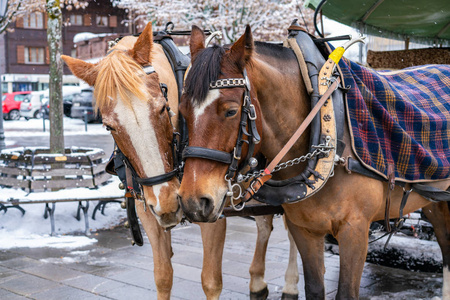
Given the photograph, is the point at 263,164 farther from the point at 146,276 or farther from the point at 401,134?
the point at 146,276

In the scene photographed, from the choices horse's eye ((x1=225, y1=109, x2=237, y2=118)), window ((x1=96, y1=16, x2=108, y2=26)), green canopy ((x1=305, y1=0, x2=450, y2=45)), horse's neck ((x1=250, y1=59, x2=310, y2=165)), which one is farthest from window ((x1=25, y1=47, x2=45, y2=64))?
horse's eye ((x1=225, y1=109, x2=237, y2=118))

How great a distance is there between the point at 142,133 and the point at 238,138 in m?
0.50

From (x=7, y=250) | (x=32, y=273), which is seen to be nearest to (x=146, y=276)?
(x=32, y=273)

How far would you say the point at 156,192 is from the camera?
8.01 ft

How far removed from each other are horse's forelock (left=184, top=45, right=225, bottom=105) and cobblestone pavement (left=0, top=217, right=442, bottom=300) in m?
2.46

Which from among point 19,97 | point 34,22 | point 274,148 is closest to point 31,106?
point 19,97

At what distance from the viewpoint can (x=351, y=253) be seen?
8.47 feet

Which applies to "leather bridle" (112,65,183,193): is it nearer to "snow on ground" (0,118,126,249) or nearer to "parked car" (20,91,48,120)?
"snow on ground" (0,118,126,249)

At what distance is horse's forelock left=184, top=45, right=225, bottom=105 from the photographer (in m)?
2.23

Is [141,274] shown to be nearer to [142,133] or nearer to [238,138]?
[142,133]

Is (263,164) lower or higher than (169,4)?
lower

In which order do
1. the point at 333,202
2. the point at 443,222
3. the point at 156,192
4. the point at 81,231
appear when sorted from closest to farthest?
1. the point at 156,192
2. the point at 333,202
3. the point at 443,222
4. the point at 81,231

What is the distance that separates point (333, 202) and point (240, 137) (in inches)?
27.6

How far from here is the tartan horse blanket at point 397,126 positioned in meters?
2.70
